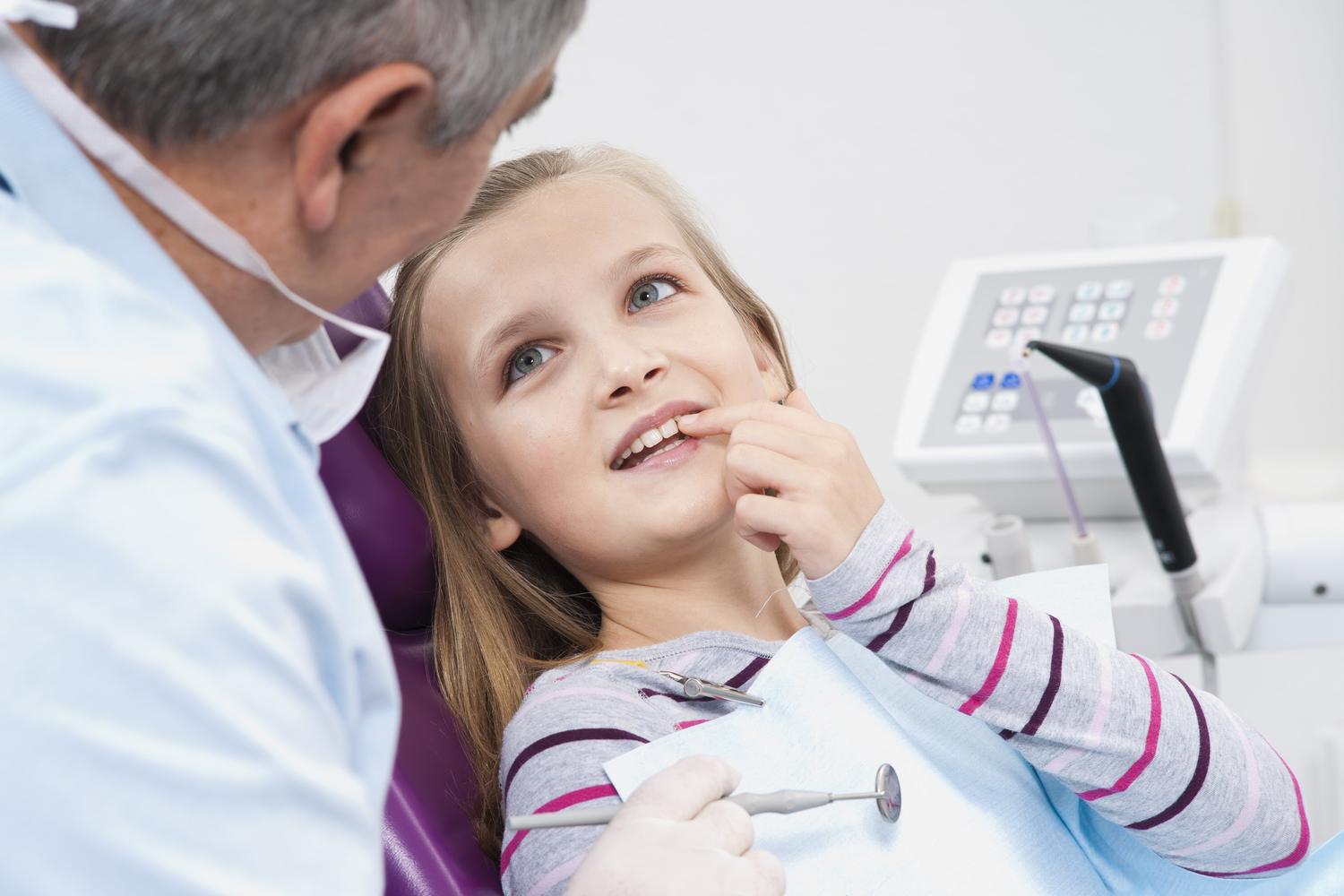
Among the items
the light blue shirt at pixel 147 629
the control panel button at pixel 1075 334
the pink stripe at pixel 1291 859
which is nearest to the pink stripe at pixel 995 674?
the pink stripe at pixel 1291 859

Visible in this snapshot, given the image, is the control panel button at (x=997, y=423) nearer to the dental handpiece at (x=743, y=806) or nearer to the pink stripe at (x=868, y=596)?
the pink stripe at (x=868, y=596)

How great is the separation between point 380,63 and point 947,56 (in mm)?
1943

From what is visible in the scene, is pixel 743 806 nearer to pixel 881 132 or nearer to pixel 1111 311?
pixel 1111 311

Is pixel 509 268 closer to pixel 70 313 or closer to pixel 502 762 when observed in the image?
pixel 502 762

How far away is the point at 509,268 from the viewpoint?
1.17 m

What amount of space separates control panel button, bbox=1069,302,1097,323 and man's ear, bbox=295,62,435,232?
47.3 inches

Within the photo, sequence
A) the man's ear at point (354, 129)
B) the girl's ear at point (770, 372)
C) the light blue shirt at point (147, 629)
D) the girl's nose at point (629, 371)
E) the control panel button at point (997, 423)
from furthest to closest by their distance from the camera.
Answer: the control panel button at point (997, 423), the girl's ear at point (770, 372), the girl's nose at point (629, 371), the man's ear at point (354, 129), the light blue shirt at point (147, 629)

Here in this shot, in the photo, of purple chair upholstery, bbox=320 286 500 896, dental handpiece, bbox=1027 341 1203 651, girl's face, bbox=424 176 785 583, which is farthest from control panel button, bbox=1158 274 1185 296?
purple chair upholstery, bbox=320 286 500 896

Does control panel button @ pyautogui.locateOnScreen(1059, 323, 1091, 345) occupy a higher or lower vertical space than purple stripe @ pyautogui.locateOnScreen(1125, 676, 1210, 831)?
higher

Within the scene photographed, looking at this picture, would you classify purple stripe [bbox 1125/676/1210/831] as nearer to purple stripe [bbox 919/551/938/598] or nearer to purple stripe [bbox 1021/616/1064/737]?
purple stripe [bbox 1021/616/1064/737]

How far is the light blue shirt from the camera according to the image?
48cm

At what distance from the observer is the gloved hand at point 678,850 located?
2.36 feet

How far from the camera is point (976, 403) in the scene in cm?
166

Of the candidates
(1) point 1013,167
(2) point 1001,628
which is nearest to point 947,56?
(1) point 1013,167
